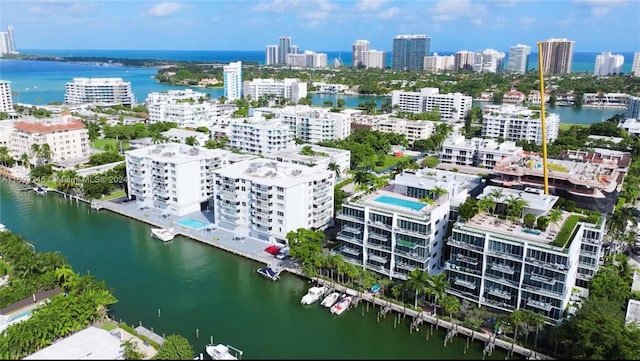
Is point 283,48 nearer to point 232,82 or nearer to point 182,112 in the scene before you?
point 232,82

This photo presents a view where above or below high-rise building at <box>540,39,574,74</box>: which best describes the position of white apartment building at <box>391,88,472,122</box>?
below

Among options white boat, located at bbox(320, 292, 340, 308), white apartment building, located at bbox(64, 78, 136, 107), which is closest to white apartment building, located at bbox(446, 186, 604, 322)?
white boat, located at bbox(320, 292, 340, 308)

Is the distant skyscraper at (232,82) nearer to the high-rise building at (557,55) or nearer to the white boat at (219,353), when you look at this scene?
the white boat at (219,353)

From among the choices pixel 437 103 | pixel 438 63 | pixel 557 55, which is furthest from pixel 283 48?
pixel 437 103

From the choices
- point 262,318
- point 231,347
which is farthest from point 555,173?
point 231,347

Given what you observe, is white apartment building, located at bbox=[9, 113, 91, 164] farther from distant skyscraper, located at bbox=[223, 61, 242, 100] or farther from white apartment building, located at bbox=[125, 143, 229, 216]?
distant skyscraper, located at bbox=[223, 61, 242, 100]

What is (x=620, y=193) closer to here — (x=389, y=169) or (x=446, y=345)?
(x=389, y=169)
